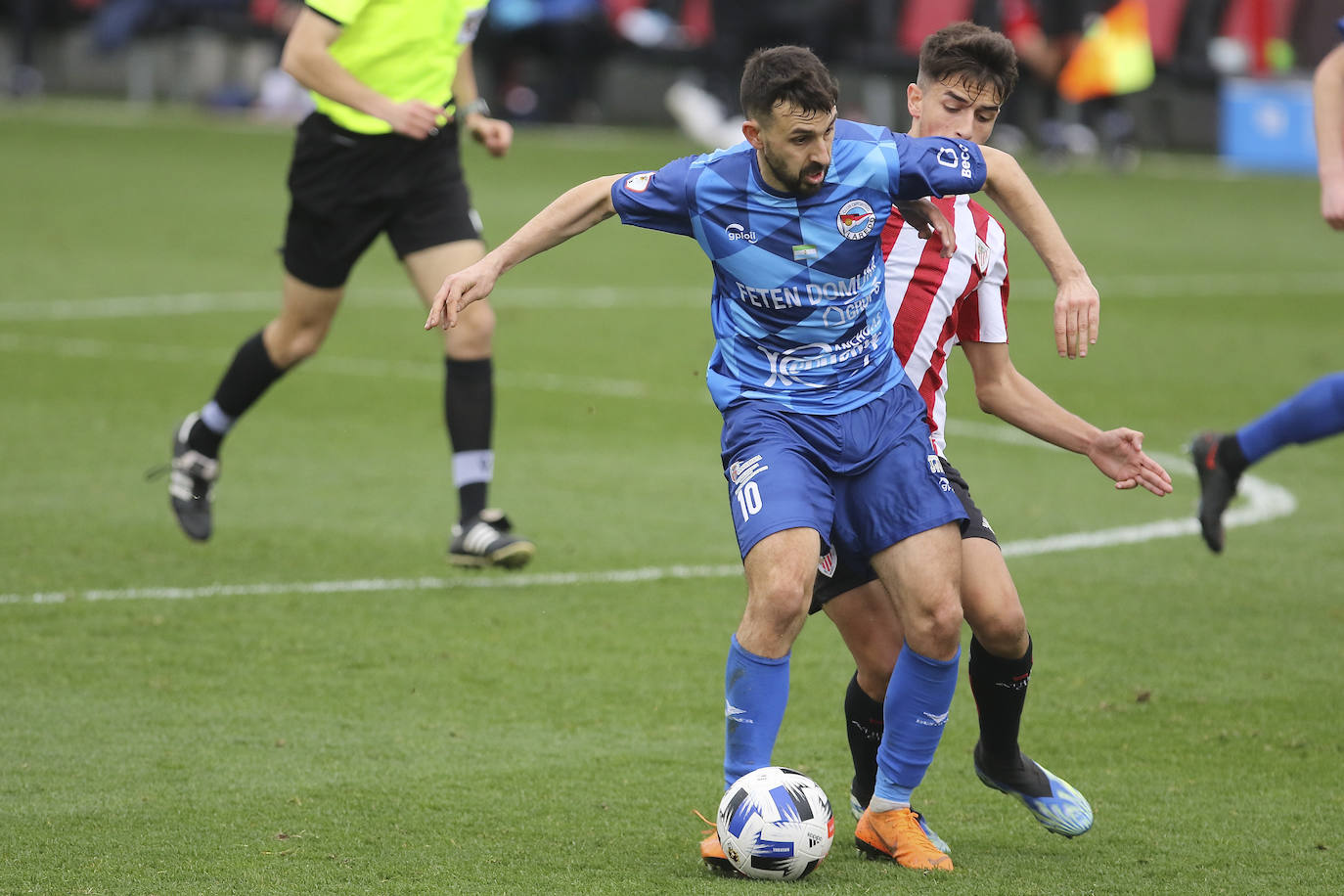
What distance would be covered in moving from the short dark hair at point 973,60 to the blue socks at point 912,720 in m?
1.39

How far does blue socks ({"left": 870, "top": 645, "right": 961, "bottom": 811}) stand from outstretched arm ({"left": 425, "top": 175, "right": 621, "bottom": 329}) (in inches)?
47.2

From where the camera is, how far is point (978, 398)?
15.0ft

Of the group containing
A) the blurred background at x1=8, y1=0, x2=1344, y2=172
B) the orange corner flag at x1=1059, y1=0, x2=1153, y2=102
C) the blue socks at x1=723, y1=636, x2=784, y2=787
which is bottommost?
the blurred background at x1=8, y1=0, x2=1344, y2=172

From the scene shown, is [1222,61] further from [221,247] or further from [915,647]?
[915,647]

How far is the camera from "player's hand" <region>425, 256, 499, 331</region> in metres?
4.21

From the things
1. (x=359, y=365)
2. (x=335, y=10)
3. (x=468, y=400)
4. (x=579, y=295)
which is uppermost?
(x=335, y=10)

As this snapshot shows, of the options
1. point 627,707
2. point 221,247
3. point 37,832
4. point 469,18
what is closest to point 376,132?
point 469,18

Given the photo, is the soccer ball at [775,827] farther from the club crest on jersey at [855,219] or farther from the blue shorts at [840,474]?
the club crest on jersey at [855,219]

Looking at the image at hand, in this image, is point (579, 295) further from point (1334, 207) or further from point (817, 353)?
point (817, 353)

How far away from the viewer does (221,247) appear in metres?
15.6

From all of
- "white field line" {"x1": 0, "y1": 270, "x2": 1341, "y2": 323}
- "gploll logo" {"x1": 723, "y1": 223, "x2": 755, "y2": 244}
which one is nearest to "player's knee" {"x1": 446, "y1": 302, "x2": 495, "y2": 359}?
"gploll logo" {"x1": 723, "y1": 223, "x2": 755, "y2": 244}

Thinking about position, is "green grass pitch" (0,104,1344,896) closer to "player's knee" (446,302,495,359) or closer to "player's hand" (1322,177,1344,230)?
"player's knee" (446,302,495,359)

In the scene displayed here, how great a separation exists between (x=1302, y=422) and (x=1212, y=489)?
0.42 m

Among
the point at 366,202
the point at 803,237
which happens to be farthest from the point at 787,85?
the point at 366,202
